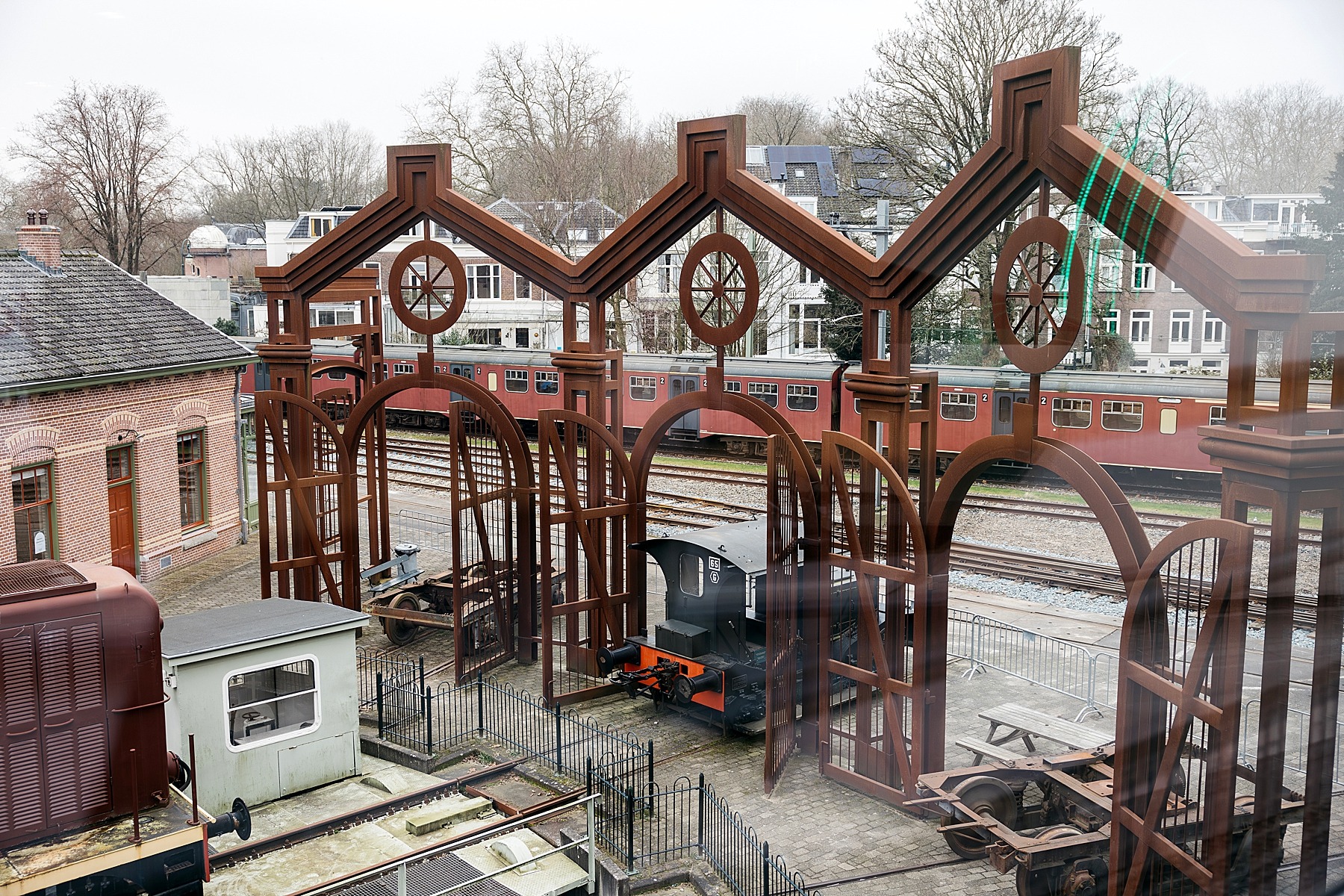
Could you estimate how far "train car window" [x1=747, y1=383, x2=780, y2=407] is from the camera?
24.6 metres

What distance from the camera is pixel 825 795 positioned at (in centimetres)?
1006

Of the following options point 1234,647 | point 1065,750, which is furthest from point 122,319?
point 1234,647

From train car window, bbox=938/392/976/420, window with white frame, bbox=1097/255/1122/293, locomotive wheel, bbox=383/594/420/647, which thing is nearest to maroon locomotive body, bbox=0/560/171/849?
locomotive wheel, bbox=383/594/420/647

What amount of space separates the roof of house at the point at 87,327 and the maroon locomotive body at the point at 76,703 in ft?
26.4

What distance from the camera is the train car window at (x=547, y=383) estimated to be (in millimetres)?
27531

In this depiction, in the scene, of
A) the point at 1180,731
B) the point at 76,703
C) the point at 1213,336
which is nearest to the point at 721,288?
the point at 1180,731

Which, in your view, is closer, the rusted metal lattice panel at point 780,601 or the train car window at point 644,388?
the rusted metal lattice panel at point 780,601

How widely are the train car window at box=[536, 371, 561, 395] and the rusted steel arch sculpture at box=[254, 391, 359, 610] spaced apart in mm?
13060

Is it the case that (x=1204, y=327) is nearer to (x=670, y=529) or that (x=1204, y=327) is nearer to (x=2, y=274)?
(x=670, y=529)

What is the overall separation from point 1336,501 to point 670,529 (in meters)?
13.5

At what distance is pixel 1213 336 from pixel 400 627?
1333cm

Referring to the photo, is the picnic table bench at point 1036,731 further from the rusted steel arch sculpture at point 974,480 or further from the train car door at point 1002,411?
the train car door at point 1002,411

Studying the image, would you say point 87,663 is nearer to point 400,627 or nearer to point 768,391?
point 400,627

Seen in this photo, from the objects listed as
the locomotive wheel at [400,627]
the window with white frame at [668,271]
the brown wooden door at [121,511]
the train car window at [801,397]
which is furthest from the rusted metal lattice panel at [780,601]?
the window with white frame at [668,271]
